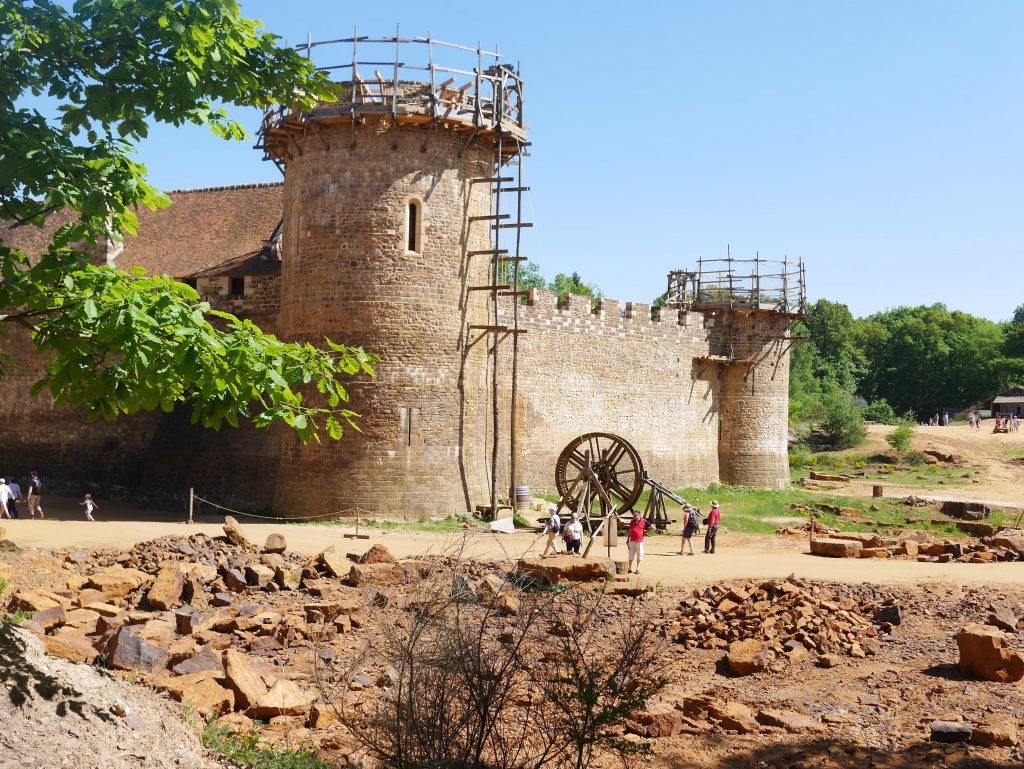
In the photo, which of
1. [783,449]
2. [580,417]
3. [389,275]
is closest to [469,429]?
[389,275]

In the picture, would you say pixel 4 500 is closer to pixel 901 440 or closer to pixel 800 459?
pixel 800 459

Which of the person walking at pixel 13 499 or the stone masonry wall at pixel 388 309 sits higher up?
the stone masonry wall at pixel 388 309

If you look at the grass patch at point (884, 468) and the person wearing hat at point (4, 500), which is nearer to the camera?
the person wearing hat at point (4, 500)

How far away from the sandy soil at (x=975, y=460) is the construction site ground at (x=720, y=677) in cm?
1258

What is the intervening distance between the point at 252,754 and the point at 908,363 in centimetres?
6785

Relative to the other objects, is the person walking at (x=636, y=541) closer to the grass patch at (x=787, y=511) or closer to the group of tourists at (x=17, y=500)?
the grass patch at (x=787, y=511)

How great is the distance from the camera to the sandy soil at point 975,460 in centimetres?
3047

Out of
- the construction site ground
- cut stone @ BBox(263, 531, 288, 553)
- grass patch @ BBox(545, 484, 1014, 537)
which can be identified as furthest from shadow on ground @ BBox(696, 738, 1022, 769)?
grass patch @ BBox(545, 484, 1014, 537)

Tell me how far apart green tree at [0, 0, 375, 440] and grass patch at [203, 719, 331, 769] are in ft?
7.26

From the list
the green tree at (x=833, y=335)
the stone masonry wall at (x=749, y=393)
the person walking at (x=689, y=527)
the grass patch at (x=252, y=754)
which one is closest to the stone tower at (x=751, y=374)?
the stone masonry wall at (x=749, y=393)

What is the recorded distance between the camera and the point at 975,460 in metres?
41.0

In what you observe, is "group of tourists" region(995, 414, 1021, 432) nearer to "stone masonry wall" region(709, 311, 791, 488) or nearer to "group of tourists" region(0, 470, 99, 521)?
"stone masonry wall" region(709, 311, 791, 488)

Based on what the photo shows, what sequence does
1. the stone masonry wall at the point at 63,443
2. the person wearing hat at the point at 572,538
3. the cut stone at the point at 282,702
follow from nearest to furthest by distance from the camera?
the cut stone at the point at 282,702, the person wearing hat at the point at 572,538, the stone masonry wall at the point at 63,443

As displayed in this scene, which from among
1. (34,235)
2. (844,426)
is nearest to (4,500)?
(34,235)
